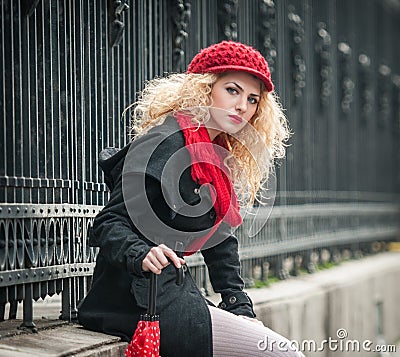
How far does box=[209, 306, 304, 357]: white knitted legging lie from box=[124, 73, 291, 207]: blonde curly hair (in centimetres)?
77

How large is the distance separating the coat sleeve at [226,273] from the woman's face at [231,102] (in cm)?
54

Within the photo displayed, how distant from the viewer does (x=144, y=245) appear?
15.3ft

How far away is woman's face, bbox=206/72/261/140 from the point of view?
5.32 metres

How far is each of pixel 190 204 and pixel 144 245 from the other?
1.49ft

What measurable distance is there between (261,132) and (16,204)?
3.98 feet

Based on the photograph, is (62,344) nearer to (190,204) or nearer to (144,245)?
(144,245)

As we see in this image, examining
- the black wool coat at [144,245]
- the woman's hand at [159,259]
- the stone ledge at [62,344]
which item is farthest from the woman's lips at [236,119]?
the stone ledge at [62,344]

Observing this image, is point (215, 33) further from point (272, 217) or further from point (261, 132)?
point (261, 132)

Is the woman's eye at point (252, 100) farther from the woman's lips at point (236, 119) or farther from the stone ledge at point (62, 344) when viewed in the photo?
the stone ledge at point (62, 344)

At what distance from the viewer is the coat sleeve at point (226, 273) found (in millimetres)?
5414

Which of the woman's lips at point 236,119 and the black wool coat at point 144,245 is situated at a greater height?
the woman's lips at point 236,119

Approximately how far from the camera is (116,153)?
506cm

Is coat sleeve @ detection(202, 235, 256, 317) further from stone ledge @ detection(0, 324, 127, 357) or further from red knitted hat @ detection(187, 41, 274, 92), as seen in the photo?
red knitted hat @ detection(187, 41, 274, 92)

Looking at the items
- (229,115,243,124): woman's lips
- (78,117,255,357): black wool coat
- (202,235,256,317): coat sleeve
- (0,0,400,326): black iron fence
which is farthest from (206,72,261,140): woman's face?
(0,0,400,326): black iron fence
